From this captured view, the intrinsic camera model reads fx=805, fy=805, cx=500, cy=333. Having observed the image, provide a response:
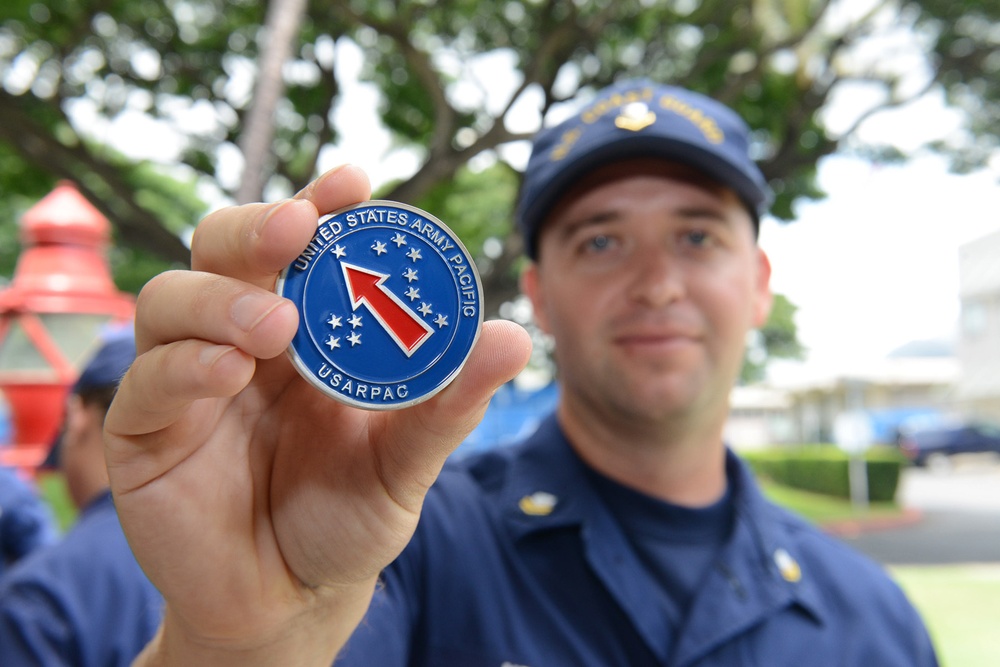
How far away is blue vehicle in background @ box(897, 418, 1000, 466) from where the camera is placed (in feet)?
80.1

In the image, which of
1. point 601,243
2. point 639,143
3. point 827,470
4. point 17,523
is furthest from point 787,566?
point 827,470

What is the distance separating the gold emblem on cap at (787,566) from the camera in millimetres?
1817

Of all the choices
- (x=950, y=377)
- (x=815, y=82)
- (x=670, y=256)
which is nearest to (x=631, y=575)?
(x=670, y=256)

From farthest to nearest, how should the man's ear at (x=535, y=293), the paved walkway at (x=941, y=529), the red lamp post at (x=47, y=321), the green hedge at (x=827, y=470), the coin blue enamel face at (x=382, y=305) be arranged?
the green hedge at (x=827, y=470), the paved walkway at (x=941, y=529), the red lamp post at (x=47, y=321), the man's ear at (x=535, y=293), the coin blue enamel face at (x=382, y=305)

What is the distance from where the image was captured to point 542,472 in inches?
75.4

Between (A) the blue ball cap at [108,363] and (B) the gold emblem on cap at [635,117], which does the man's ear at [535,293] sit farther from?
(A) the blue ball cap at [108,363]

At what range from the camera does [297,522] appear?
43.4 inches

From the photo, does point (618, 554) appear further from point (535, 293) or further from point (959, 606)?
point (959, 606)

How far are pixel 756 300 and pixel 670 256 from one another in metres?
0.42

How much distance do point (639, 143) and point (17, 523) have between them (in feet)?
11.3

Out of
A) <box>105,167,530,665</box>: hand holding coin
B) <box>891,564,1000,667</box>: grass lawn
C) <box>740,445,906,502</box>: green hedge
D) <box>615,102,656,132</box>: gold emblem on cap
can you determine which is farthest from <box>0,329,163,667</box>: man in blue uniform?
<box>740,445,906,502</box>: green hedge

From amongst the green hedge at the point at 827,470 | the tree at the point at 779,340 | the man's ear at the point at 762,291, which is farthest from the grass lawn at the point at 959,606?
the tree at the point at 779,340

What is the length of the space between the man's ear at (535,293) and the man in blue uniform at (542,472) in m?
0.02

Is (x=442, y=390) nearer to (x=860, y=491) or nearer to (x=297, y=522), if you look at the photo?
(x=297, y=522)
